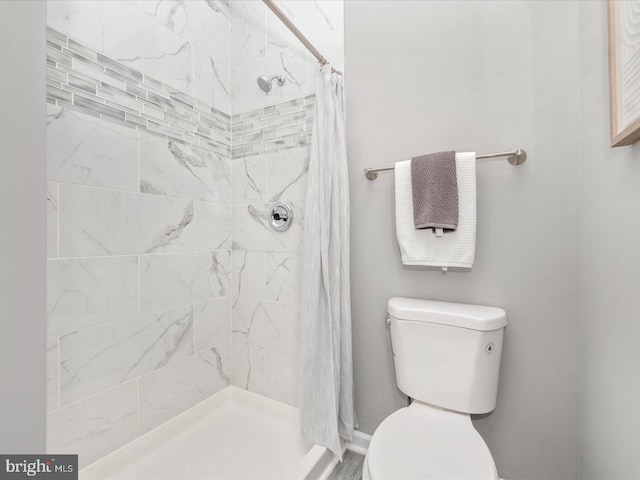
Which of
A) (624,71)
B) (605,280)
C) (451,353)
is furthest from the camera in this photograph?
(451,353)

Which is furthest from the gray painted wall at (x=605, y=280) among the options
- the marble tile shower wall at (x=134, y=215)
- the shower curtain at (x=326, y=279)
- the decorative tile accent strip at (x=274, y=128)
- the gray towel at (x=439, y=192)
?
the marble tile shower wall at (x=134, y=215)

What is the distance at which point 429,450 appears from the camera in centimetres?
91

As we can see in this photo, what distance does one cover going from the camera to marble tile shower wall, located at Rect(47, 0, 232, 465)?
1081mm

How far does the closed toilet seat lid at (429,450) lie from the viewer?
0.83 metres

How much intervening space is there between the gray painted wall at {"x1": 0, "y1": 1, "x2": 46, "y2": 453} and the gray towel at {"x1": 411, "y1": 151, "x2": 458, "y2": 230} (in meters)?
1.12

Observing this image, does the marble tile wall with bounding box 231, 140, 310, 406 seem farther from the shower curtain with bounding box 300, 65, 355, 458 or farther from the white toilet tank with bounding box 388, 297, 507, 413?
the white toilet tank with bounding box 388, 297, 507, 413

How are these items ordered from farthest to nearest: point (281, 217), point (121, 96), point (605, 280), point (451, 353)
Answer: point (281, 217) → point (121, 96) → point (451, 353) → point (605, 280)

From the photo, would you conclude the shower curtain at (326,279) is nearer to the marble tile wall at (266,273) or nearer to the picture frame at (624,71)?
the marble tile wall at (266,273)

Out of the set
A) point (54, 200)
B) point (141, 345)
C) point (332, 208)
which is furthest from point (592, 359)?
point (54, 200)

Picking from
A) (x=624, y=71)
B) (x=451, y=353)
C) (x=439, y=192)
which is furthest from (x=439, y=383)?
(x=624, y=71)

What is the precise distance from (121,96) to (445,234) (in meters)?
1.45

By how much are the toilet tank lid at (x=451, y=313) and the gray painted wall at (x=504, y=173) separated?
0.08 metres

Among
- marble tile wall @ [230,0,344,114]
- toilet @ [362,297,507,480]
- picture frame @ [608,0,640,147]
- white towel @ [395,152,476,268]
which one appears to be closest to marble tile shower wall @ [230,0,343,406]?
marble tile wall @ [230,0,344,114]

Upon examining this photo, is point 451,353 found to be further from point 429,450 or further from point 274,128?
point 274,128
